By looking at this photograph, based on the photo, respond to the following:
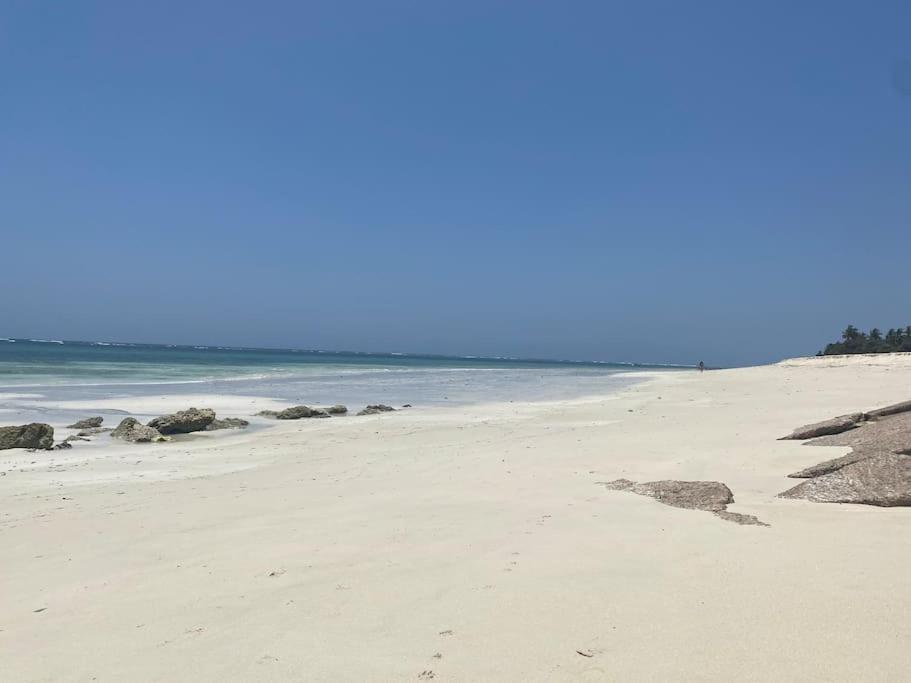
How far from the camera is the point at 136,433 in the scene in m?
14.9

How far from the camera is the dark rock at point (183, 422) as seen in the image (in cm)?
1570

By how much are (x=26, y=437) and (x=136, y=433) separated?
226cm

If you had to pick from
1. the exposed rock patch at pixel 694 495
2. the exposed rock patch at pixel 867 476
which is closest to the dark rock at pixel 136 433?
the exposed rock patch at pixel 694 495

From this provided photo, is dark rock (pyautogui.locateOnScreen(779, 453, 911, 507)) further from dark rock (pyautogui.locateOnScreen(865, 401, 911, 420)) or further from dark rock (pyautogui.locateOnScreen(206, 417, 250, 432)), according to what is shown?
dark rock (pyautogui.locateOnScreen(206, 417, 250, 432))

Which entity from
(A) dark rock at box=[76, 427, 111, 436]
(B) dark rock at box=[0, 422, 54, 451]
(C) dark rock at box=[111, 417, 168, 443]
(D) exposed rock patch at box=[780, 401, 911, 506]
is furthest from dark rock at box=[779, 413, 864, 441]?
(A) dark rock at box=[76, 427, 111, 436]

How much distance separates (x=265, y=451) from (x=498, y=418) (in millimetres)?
7943

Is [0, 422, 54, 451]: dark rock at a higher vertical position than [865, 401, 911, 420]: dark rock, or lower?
lower

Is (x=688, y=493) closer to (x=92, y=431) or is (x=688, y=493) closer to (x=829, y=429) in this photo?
(x=829, y=429)

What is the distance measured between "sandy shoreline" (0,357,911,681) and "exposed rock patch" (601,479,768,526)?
0.68ft

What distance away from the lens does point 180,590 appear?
15.9ft

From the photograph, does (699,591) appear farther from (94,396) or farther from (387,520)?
(94,396)

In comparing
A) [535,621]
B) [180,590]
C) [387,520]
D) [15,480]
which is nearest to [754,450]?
[387,520]

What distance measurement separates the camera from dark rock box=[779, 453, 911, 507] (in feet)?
19.3

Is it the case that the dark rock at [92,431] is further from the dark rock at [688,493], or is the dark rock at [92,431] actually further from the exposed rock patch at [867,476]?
the exposed rock patch at [867,476]
